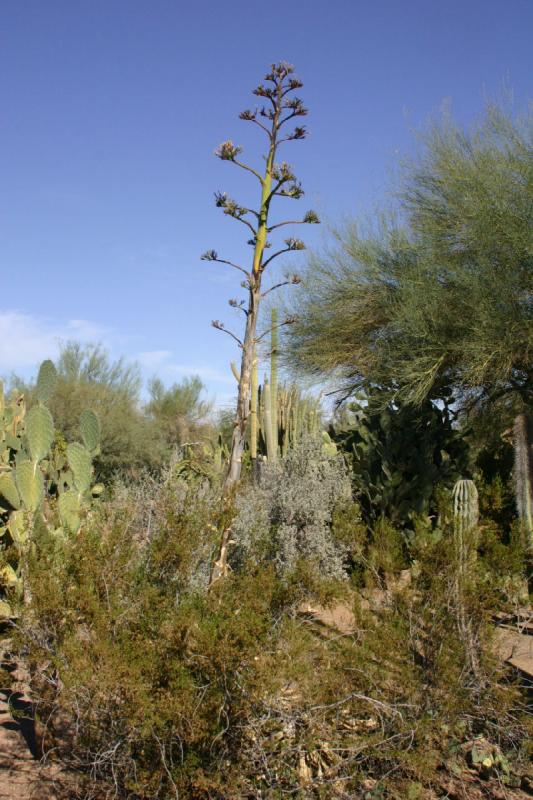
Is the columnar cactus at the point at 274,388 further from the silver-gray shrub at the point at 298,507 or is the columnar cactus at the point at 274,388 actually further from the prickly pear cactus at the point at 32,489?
the prickly pear cactus at the point at 32,489

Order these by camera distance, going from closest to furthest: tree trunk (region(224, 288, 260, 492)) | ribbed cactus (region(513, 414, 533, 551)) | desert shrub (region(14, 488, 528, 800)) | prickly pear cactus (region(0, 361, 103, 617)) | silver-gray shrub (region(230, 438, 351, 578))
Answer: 1. desert shrub (region(14, 488, 528, 800))
2. tree trunk (region(224, 288, 260, 492))
3. prickly pear cactus (region(0, 361, 103, 617))
4. silver-gray shrub (region(230, 438, 351, 578))
5. ribbed cactus (region(513, 414, 533, 551))

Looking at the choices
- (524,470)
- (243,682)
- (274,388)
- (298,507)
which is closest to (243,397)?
(243,682)

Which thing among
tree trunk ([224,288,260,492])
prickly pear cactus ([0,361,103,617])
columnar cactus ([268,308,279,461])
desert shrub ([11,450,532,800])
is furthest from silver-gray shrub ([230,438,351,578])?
columnar cactus ([268,308,279,461])

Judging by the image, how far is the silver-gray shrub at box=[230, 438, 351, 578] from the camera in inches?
259

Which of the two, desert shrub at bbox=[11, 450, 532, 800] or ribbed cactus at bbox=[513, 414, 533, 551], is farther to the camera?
ribbed cactus at bbox=[513, 414, 533, 551]

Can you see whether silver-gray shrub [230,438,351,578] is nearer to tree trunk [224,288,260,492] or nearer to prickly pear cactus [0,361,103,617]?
prickly pear cactus [0,361,103,617]

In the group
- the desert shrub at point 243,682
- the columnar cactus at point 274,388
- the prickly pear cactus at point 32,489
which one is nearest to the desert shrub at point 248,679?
the desert shrub at point 243,682

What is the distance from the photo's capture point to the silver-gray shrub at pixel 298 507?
6.59 metres

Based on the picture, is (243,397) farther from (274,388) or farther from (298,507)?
(274,388)

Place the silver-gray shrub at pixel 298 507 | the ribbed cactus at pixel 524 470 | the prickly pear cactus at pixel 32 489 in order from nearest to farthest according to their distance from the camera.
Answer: the prickly pear cactus at pixel 32 489 < the silver-gray shrub at pixel 298 507 < the ribbed cactus at pixel 524 470

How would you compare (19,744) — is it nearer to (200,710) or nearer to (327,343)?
(200,710)

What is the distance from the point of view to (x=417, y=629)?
3.56 m

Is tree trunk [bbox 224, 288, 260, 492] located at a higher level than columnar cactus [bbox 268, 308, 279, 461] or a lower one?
lower

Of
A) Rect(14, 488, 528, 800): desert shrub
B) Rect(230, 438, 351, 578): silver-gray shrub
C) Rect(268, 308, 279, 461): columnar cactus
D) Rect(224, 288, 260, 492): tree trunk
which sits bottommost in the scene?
Rect(14, 488, 528, 800): desert shrub
